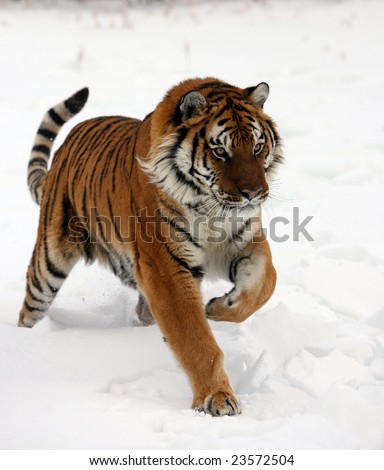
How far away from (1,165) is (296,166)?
7.43 feet

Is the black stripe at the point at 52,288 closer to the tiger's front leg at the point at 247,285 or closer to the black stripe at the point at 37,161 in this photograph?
the black stripe at the point at 37,161

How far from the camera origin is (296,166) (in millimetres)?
5941

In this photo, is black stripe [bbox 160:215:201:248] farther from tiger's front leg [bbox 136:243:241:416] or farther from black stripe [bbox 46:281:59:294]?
black stripe [bbox 46:281:59:294]

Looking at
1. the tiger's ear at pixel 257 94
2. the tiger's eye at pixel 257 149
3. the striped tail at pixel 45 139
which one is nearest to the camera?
the tiger's eye at pixel 257 149

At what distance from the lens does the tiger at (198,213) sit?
2.77 metres

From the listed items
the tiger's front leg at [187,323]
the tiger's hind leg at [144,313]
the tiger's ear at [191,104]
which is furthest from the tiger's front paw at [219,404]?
the tiger's hind leg at [144,313]

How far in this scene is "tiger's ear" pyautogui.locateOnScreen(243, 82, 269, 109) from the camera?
9.98ft

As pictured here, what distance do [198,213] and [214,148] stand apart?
0.25m

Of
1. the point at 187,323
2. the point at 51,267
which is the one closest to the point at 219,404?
the point at 187,323

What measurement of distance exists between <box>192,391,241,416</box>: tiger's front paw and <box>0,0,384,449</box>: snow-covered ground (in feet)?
0.17

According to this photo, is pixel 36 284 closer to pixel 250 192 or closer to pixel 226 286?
pixel 226 286

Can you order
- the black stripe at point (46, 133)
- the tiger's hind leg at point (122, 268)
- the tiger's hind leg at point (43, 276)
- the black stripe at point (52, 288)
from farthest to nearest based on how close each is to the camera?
the black stripe at point (46, 133), the black stripe at point (52, 288), the tiger's hind leg at point (43, 276), the tiger's hind leg at point (122, 268)

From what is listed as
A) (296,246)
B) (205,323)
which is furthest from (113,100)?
(205,323)

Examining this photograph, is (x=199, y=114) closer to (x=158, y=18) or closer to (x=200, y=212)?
(x=200, y=212)
